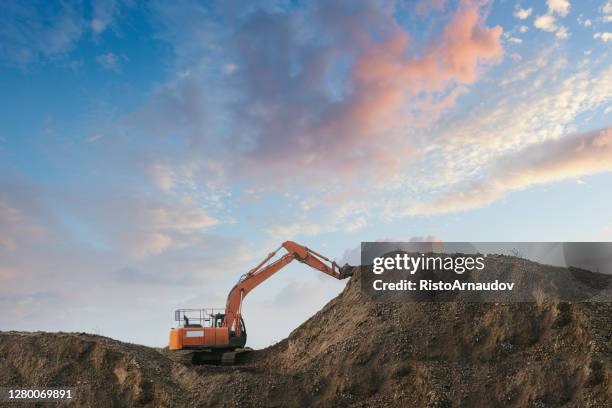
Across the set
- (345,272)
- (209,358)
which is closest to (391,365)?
(345,272)

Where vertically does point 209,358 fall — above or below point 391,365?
above

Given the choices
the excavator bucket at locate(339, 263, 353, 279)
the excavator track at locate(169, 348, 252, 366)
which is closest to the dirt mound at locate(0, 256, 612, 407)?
the excavator track at locate(169, 348, 252, 366)

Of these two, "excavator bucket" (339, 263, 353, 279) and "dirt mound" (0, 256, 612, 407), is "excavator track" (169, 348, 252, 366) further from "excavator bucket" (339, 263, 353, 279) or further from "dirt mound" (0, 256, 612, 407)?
"excavator bucket" (339, 263, 353, 279)

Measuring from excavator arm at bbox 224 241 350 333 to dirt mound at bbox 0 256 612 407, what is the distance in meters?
2.67

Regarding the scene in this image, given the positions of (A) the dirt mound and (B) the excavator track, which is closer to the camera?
(A) the dirt mound

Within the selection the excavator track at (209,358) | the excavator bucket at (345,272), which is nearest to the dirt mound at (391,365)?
the excavator track at (209,358)

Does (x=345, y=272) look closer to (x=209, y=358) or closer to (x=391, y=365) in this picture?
(x=209, y=358)

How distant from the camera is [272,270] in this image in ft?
94.9

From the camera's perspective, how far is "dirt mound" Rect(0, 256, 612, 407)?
63.9 ft

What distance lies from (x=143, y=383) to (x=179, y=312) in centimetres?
425

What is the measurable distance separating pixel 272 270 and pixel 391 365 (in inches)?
373

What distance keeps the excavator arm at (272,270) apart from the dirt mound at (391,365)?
267 cm

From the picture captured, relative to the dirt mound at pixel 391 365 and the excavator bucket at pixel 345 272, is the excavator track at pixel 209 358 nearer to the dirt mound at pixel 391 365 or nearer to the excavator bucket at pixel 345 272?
the dirt mound at pixel 391 365

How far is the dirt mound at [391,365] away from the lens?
19.5 meters
